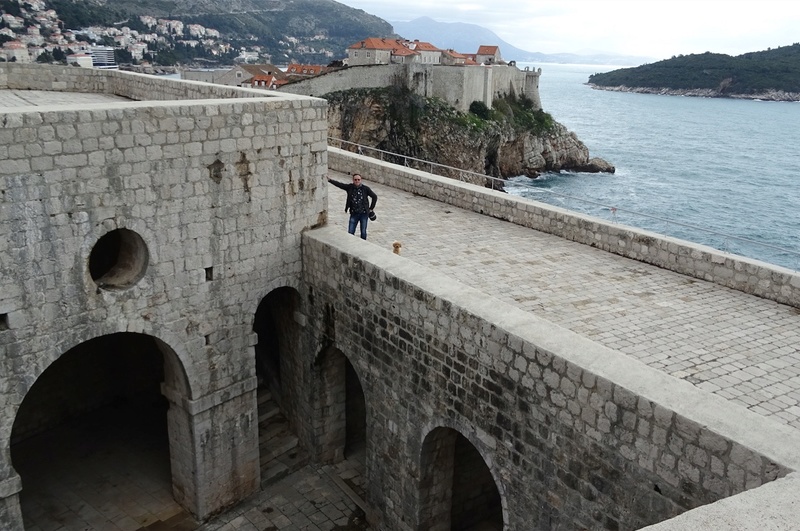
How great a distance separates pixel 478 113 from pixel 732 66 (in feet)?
467

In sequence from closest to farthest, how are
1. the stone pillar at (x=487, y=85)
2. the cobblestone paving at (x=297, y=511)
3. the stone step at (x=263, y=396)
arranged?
Answer: the cobblestone paving at (x=297, y=511) < the stone step at (x=263, y=396) < the stone pillar at (x=487, y=85)

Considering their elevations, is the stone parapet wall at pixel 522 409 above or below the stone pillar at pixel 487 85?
below

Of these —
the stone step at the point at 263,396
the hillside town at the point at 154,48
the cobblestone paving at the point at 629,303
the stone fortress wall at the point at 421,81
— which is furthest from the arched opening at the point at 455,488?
the stone fortress wall at the point at 421,81

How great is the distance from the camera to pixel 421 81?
62.1m

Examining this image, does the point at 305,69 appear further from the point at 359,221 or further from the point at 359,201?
the point at 359,201

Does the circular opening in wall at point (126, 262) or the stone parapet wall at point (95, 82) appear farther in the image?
the stone parapet wall at point (95, 82)

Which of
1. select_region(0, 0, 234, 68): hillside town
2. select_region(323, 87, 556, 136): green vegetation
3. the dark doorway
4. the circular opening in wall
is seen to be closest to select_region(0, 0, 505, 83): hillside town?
select_region(0, 0, 234, 68): hillside town

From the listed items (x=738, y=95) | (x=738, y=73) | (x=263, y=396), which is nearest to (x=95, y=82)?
(x=263, y=396)

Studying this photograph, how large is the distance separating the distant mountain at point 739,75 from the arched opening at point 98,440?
191 metres

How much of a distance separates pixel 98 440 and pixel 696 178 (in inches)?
2742

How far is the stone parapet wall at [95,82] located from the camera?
1388 cm

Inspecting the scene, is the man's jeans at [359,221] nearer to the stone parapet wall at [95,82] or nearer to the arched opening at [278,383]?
the arched opening at [278,383]

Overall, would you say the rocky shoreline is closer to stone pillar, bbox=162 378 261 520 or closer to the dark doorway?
the dark doorway

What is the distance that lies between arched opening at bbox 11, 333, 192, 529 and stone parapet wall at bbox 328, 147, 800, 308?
282 inches
